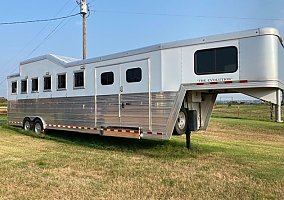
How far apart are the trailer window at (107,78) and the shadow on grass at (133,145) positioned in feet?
6.72

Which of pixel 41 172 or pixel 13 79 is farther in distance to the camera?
pixel 13 79

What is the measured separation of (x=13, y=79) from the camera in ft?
50.6

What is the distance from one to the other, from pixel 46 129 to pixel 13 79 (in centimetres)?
337

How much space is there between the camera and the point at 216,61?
331 inches

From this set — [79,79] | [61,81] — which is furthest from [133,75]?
[61,81]

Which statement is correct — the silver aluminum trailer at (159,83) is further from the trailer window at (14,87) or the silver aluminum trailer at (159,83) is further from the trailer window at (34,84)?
the trailer window at (14,87)

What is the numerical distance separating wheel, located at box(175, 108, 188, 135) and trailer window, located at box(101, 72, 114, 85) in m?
2.38

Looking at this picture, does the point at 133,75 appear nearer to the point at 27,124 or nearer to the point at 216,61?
the point at 216,61

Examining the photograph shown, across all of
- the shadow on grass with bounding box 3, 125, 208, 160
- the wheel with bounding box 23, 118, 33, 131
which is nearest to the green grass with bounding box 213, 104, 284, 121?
the shadow on grass with bounding box 3, 125, 208, 160

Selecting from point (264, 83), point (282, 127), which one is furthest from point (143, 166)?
point (282, 127)

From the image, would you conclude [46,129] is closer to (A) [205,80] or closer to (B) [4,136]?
(B) [4,136]

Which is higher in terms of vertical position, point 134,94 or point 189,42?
point 189,42

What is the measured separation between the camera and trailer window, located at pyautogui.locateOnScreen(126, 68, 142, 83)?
32.0 ft

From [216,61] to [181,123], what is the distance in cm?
214
